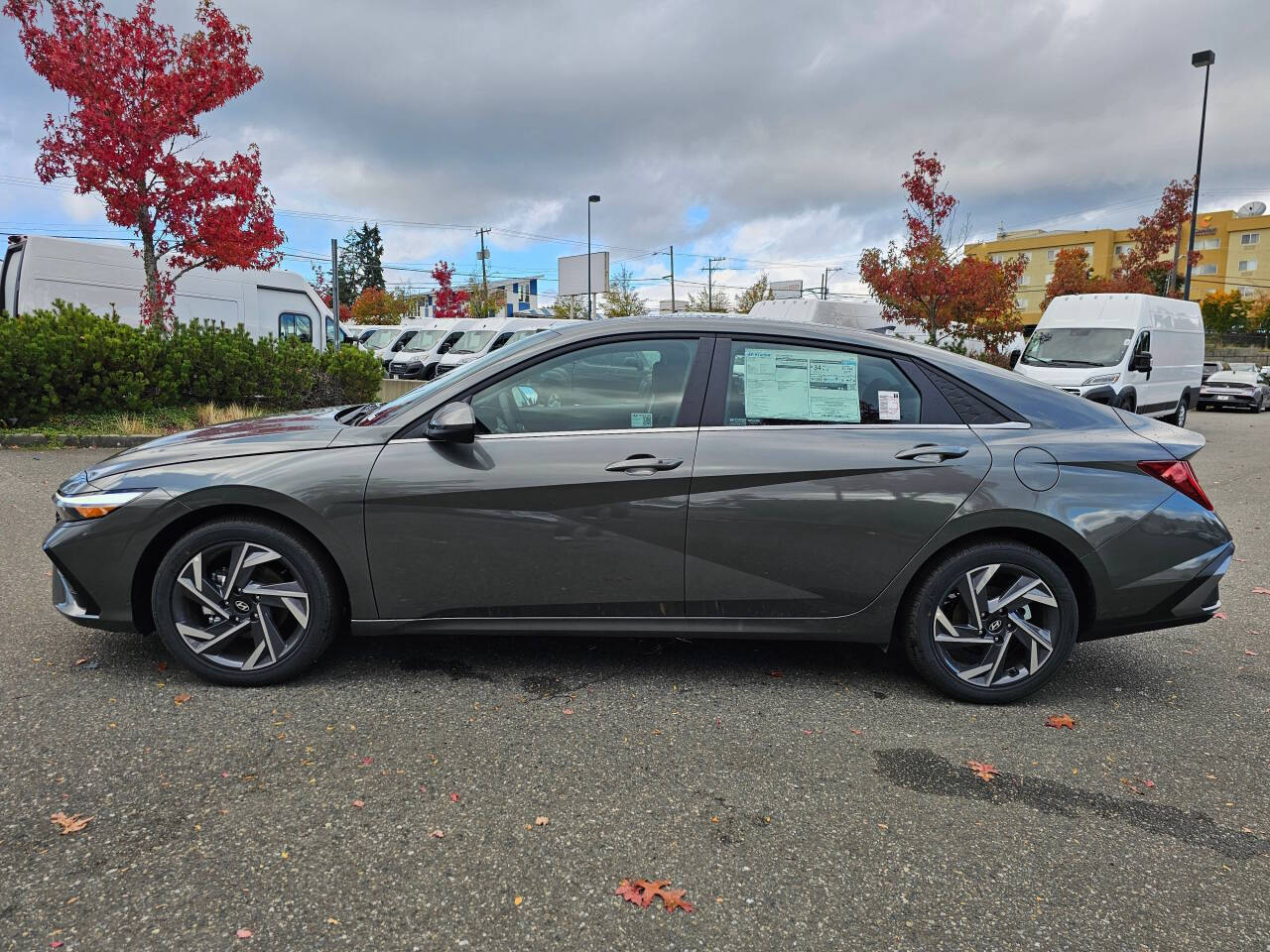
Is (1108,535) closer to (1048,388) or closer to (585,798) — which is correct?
(1048,388)

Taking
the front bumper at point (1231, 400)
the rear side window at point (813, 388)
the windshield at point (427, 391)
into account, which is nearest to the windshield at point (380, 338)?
the front bumper at point (1231, 400)

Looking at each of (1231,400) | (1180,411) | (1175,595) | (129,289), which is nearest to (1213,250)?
(1231,400)

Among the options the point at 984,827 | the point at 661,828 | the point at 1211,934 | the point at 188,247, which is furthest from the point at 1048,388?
the point at 188,247

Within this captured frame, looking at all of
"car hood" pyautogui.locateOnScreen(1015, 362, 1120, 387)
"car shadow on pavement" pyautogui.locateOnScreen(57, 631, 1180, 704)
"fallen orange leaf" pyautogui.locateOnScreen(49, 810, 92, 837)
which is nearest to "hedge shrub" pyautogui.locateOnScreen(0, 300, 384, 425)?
"car shadow on pavement" pyautogui.locateOnScreen(57, 631, 1180, 704)

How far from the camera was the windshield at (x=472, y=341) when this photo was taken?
1005 inches

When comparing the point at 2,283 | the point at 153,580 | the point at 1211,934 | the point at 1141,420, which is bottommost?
the point at 1211,934

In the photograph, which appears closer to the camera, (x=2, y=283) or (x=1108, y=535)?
(x=1108, y=535)

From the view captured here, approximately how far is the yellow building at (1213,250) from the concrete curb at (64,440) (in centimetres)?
7623

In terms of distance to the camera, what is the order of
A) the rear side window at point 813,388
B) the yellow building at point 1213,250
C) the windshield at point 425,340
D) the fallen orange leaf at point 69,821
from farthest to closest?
the yellow building at point 1213,250 < the windshield at point 425,340 < the rear side window at point 813,388 < the fallen orange leaf at point 69,821

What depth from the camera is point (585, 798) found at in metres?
2.76

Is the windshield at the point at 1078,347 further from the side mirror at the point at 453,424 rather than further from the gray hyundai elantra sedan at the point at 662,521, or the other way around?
the side mirror at the point at 453,424

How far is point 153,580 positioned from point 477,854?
1.92 meters

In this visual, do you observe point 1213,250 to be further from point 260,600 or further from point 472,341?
point 260,600

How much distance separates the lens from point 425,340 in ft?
93.3
